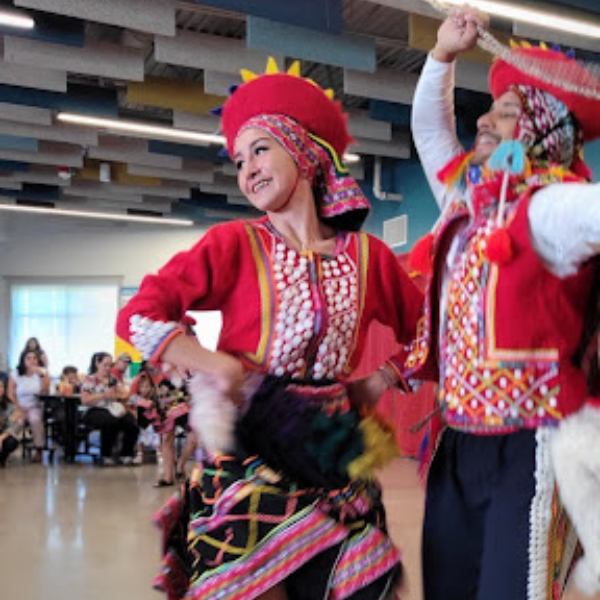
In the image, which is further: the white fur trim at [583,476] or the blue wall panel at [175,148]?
the blue wall panel at [175,148]

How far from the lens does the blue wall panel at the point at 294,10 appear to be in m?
4.93

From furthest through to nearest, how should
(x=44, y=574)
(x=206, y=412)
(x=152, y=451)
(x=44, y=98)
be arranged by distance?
(x=152, y=451)
(x=44, y=98)
(x=44, y=574)
(x=206, y=412)

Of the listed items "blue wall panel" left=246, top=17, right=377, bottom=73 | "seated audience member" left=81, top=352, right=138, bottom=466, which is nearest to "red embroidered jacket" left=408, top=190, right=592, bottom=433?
"blue wall panel" left=246, top=17, right=377, bottom=73

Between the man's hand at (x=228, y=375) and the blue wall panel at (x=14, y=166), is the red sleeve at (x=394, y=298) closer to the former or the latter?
the man's hand at (x=228, y=375)

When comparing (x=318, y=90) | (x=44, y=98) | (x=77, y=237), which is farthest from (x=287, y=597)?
(x=77, y=237)

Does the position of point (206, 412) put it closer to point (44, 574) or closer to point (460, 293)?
point (460, 293)

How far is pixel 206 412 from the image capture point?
1.31 meters

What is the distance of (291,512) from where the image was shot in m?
1.35

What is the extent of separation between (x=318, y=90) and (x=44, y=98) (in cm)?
609

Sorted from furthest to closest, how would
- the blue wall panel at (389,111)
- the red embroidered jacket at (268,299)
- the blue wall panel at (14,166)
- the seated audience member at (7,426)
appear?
the blue wall panel at (14,166)
the seated audience member at (7,426)
the blue wall panel at (389,111)
the red embroidered jacket at (268,299)

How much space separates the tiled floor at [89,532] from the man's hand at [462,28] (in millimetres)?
1022

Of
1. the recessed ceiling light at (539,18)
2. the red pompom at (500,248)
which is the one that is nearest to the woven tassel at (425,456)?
the red pompom at (500,248)

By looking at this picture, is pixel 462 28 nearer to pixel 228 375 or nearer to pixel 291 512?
pixel 228 375

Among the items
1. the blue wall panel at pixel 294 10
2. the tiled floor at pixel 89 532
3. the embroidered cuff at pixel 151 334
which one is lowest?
the tiled floor at pixel 89 532
